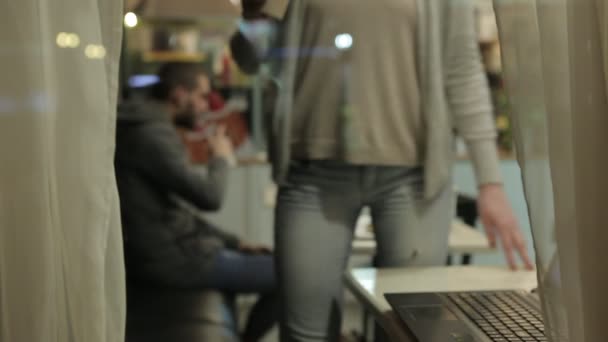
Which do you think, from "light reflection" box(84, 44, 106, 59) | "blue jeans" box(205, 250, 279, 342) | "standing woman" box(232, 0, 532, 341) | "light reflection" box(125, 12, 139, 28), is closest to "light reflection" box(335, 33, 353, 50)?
"standing woman" box(232, 0, 532, 341)

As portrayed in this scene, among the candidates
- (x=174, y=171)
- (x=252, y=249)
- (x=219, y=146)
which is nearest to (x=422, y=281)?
(x=174, y=171)

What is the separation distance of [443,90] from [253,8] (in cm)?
40

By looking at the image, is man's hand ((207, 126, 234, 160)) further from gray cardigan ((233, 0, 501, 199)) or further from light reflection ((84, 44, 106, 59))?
light reflection ((84, 44, 106, 59))

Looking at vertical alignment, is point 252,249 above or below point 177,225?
below

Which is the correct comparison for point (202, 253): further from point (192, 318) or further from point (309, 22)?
point (309, 22)

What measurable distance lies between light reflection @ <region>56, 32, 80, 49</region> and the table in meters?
0.59

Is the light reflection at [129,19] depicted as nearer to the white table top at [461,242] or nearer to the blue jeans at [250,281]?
the white table top at [461,242]

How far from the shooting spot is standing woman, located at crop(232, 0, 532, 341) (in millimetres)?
1263

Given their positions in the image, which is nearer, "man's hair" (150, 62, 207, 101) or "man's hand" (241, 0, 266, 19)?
"man's hand" (241, 0, 266, 19)

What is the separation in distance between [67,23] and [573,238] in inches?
24.1

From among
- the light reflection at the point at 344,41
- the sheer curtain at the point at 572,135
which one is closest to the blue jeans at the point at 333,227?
the light reflection at the point at 344,41

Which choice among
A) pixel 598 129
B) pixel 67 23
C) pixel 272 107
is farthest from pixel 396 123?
pixel 67 23

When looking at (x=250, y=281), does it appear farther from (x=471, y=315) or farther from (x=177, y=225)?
(x=471, y=315)

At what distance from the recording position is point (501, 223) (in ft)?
4.23
